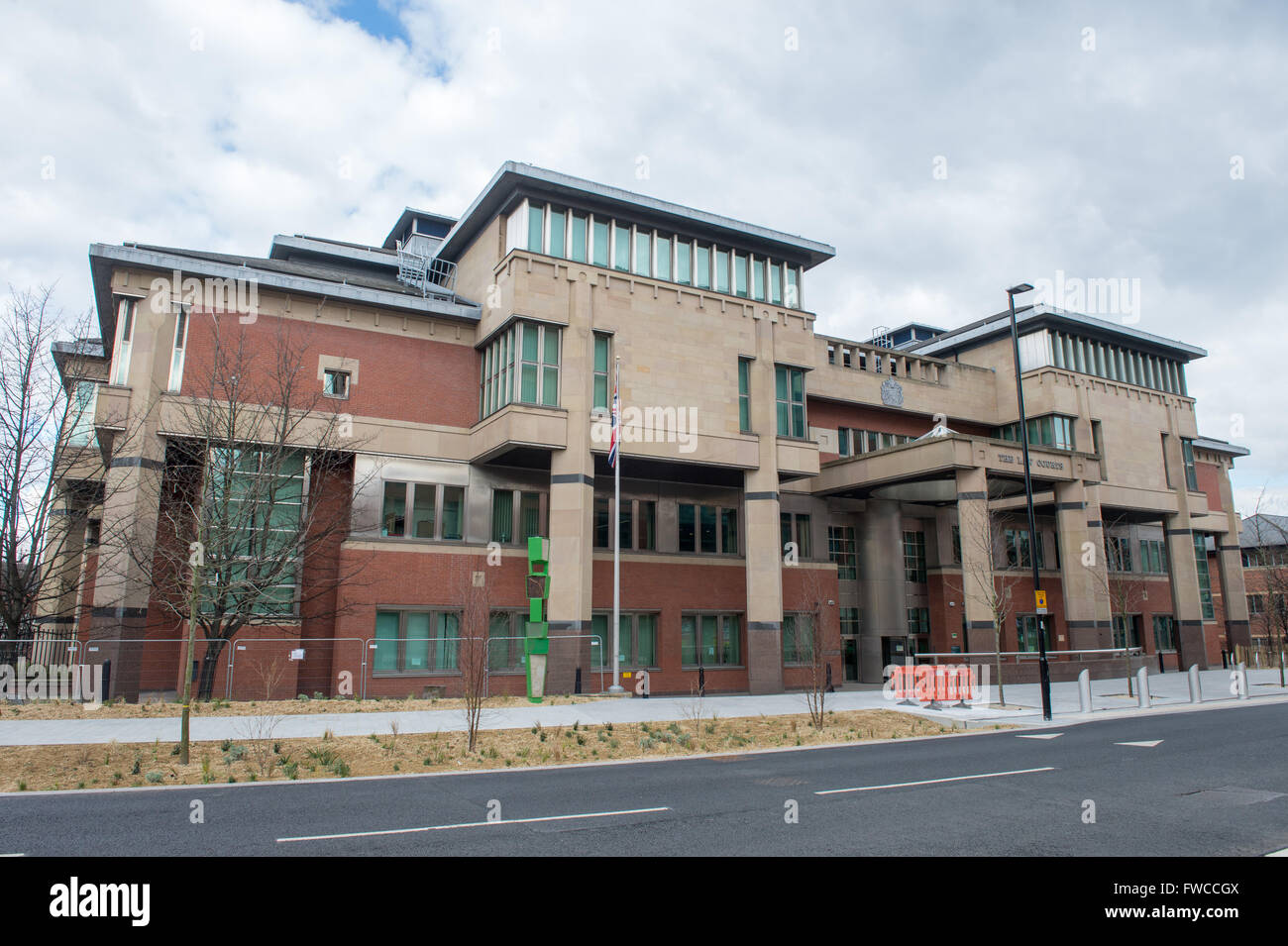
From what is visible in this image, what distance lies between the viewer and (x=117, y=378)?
26.2 meters

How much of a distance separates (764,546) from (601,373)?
8970 mm

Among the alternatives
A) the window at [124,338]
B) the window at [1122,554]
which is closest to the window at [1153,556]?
the window at [1122,554]

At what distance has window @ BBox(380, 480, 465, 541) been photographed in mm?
28516

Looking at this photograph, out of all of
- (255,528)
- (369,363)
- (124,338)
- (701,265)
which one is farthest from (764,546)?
(124,338)

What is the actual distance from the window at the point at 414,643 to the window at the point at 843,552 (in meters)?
18.8

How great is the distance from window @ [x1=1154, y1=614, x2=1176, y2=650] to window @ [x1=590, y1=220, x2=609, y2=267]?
4186 cm

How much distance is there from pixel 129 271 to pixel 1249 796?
103ft

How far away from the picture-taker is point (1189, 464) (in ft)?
161

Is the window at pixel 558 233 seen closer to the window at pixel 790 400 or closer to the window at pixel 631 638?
the window at pixel 790 400

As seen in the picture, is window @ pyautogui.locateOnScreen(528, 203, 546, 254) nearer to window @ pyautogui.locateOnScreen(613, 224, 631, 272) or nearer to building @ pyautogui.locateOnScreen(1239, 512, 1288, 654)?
window @ pyautogui.locateOnScreen(613, 224, 631, 272)

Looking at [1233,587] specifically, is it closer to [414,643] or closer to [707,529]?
[707,529]

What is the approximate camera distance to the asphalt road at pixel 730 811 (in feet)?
26.0
